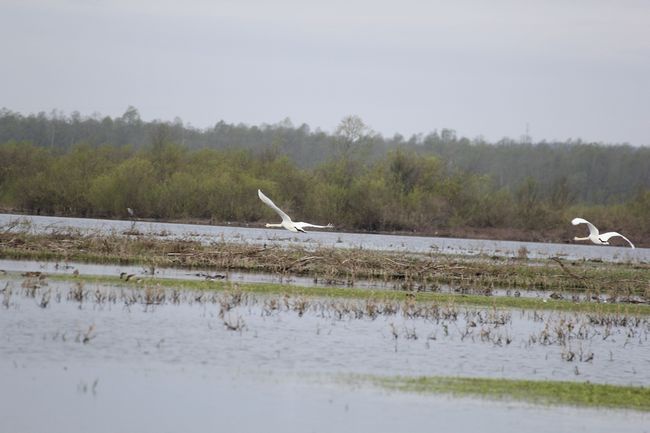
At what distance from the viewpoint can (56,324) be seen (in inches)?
763

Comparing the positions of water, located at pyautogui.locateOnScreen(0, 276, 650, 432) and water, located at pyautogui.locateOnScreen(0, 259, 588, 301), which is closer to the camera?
water, located at pyautogui.locateOnScreen(0, 276, 650, 432)

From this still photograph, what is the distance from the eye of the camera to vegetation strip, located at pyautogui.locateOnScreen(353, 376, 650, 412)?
54.2ft

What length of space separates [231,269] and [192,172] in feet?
178

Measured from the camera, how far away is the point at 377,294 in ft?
89.1

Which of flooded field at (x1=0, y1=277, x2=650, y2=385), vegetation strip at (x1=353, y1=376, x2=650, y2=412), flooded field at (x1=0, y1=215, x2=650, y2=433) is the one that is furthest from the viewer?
flooded field at (x1=0, y1=277, x2=650, y2=385)

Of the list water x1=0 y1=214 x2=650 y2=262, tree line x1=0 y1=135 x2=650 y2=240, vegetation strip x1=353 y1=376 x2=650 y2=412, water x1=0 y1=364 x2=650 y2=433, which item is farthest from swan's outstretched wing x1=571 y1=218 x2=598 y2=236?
tree line x1=0 y1=135 x2=650 y2=240

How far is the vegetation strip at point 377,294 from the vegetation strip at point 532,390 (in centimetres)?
717

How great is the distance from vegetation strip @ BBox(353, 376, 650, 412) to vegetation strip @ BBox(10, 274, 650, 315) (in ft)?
23.5

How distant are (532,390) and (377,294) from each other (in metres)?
10.3

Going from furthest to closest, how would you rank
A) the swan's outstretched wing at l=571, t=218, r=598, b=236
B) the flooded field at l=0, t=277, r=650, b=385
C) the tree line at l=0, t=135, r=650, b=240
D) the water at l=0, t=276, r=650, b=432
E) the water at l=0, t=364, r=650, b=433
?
the tree line at l=0, t=135, r=650, b=240 → the swan's outstretched wing at l=571, t=218, r=598, b=236 → the flooded field at l=0, t=277, r=650, b=385 → the water at l=0, t=276, r=650, b=432 → the water at l=0, t=364, r=650, b=433

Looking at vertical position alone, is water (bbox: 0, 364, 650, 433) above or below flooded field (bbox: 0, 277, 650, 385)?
below

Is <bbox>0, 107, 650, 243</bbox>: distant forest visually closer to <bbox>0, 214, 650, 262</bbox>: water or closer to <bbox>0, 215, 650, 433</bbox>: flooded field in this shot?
<bbox>0, 214, 650, 262</bbox>: water

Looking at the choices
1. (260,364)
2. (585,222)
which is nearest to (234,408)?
(260,364)

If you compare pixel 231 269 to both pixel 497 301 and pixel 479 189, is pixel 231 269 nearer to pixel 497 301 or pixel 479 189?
pixel 497 301
